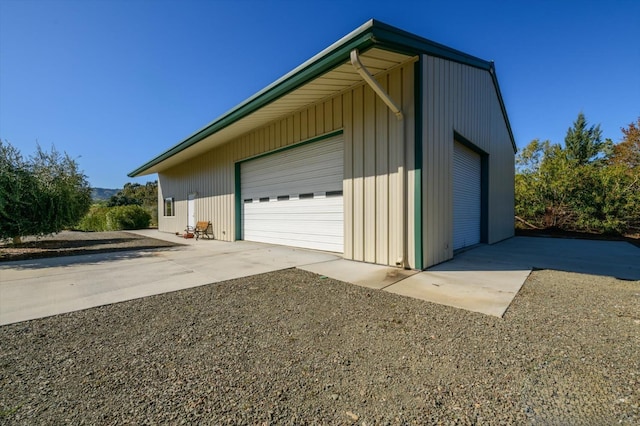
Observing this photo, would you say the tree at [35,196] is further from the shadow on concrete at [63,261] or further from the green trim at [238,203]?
the green trim at [238,203]

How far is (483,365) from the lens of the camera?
193cm

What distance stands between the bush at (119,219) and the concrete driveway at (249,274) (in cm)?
1405

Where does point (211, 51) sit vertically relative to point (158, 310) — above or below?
above

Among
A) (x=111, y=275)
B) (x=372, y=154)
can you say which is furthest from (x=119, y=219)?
(x=372, y=154)

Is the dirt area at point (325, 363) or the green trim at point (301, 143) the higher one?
the green trim at point (301, 143)

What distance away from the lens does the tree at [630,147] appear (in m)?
20.8

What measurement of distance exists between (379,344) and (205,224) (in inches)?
418

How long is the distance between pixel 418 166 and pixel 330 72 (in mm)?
2383

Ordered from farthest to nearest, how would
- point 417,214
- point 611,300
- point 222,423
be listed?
1. point 417,214
2. point 611,300
3. point 222,423

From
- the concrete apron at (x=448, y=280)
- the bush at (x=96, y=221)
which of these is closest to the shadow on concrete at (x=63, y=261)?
the concrete apron at (x=448, y=280)

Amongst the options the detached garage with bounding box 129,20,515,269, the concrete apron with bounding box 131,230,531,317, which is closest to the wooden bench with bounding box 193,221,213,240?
the detached garage with bounding box 129,20,515,269

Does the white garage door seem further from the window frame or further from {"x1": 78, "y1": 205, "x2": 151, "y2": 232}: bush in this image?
{"x1": 78, "y1": 205, "x2": 151, "y2": 232}: bush

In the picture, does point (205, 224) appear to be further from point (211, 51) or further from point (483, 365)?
point (483, 365)

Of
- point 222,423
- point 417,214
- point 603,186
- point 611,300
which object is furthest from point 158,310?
point 603,186
